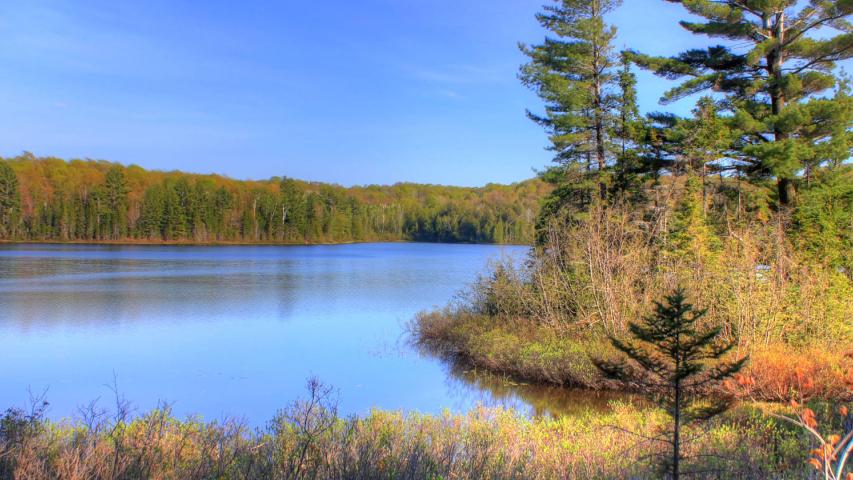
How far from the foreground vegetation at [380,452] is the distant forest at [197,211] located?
61760 mm

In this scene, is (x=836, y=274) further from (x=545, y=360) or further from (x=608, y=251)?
(x=545, y=360)

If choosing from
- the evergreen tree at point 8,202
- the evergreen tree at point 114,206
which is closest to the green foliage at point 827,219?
the evergreen tree at point 114,206

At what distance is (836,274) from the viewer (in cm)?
1521

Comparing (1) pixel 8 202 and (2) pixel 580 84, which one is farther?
(1) pixel 8 202

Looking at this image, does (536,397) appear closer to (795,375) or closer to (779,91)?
(795,375)

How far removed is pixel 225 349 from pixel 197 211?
8712 centimetres

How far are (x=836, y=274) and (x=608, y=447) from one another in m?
11.0

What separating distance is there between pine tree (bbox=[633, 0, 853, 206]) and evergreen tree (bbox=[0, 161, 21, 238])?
93.5 m

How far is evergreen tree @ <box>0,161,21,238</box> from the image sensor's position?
85.8 meters

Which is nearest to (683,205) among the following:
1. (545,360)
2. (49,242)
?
(545,360)

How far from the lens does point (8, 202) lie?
86.2 m

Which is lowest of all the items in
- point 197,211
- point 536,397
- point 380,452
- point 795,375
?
point 536,397

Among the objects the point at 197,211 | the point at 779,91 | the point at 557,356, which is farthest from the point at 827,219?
the point at 197,211

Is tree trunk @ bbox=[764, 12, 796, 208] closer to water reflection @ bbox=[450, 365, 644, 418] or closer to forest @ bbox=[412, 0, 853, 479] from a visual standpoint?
forest @ bbox=[412, 0, 853, 479]
